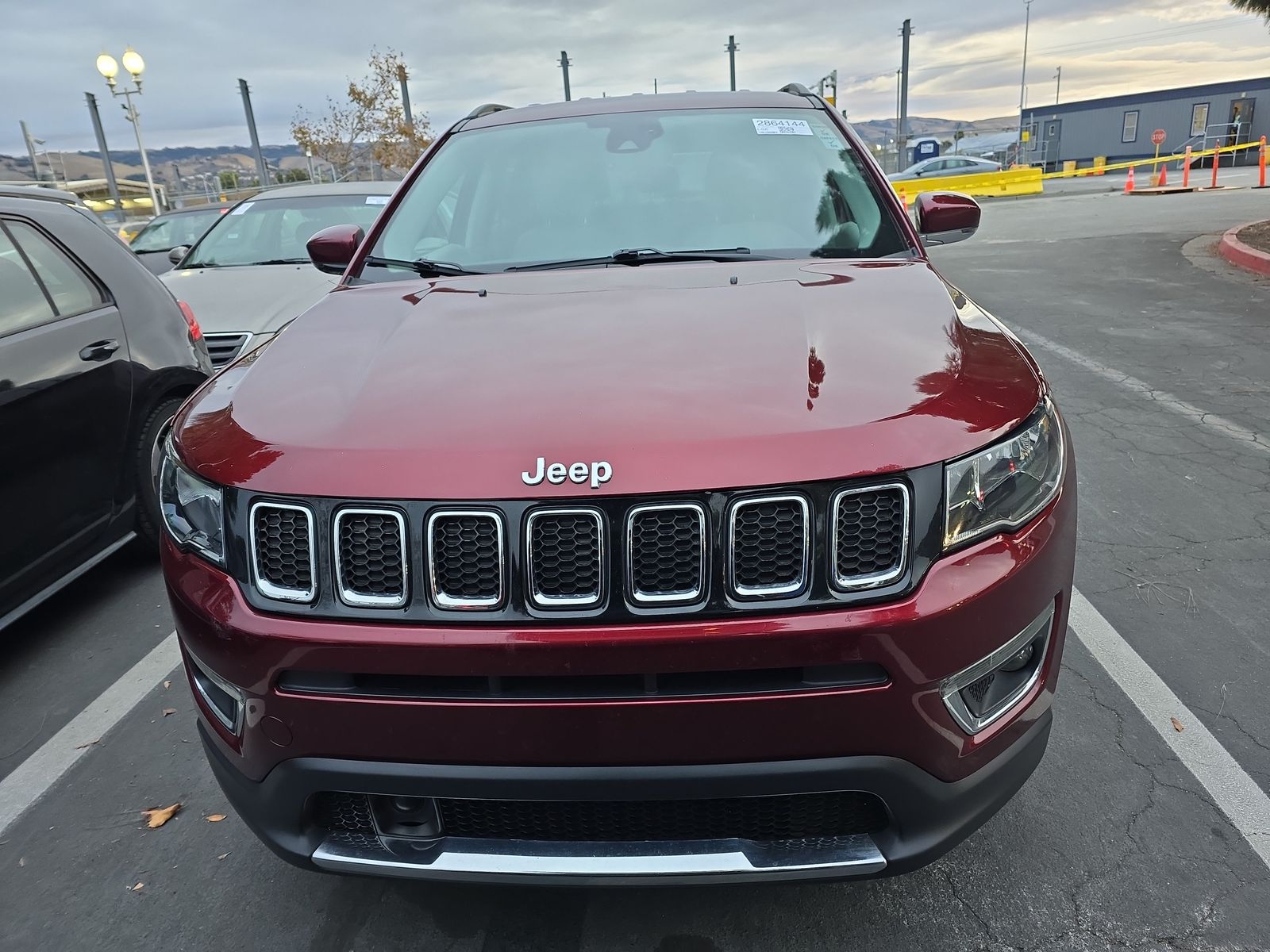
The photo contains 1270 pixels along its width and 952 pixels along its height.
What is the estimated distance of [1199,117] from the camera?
4334cm

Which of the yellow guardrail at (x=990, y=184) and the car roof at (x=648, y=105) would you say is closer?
the car roof at (x=648, y=105)

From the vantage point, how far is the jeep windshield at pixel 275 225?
24.4 feet

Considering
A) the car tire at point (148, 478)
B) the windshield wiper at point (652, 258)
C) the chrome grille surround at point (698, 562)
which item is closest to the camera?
the chrome grille surround at point (698, 562)

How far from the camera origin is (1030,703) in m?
1.85

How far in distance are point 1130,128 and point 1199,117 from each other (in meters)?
3.04

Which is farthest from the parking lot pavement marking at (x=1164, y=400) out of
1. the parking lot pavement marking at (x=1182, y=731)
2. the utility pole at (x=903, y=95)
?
the utility pole at (x=903, y=95)

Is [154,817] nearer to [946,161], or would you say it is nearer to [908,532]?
[908,532]

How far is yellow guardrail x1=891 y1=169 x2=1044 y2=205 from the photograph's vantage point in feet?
89.6

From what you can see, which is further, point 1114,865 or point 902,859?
point 1114,865

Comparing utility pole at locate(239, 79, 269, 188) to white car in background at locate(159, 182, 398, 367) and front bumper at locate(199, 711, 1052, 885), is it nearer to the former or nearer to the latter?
white car in background at locate(159, 182, 398, 367)

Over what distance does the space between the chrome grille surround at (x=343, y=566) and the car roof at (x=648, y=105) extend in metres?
2.27

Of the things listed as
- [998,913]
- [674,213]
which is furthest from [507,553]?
[674,213]

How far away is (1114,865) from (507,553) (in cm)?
168

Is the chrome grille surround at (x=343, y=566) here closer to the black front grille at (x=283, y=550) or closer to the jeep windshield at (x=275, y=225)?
the black front grille at (x=283, y=550)
